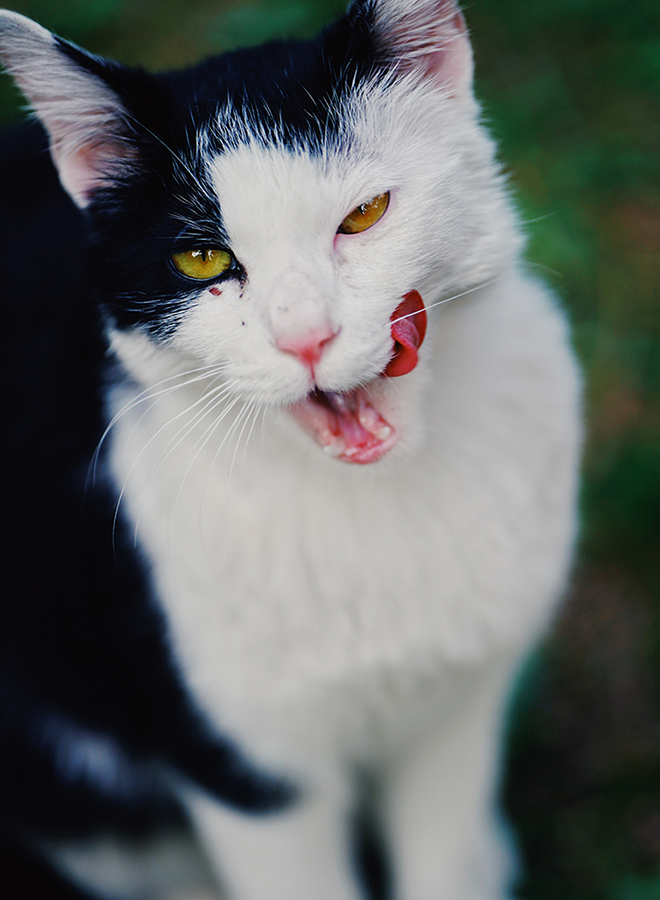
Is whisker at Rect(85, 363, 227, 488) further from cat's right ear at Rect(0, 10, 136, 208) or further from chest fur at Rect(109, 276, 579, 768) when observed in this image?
cat's right ear at Rect(0, 10, 136, 208)

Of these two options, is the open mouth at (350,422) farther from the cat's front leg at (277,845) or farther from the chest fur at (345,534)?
the cat's front leg at (277,845)

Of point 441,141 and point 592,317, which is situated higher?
point 441,141

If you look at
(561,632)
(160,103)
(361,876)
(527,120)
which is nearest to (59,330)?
(160,103)

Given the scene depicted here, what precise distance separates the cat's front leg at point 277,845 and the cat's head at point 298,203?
0.58 metres

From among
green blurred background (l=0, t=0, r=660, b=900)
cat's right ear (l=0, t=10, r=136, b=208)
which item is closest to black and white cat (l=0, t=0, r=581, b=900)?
cat's right ear (l=0, t=10, r=136, b=208)

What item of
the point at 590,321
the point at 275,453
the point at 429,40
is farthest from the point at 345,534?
the point at 590,321

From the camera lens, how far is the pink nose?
29.0 inches

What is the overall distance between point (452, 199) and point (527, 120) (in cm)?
156

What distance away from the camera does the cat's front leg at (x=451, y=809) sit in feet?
4.28

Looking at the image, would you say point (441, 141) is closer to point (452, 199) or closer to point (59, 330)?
point (452, 199)

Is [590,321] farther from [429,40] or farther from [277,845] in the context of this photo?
[277,845]

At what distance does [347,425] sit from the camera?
86 centimetres

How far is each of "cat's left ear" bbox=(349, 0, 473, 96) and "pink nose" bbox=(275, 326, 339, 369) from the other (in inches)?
12.7

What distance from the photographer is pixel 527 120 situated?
2209 mm
